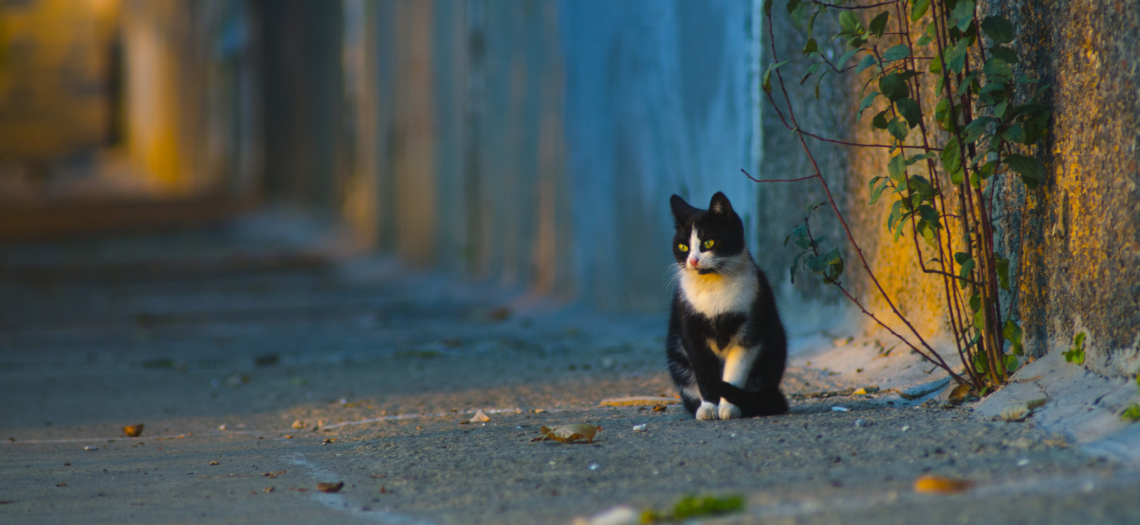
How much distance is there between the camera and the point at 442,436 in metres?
3.68

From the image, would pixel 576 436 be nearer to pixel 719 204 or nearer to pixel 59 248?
pixel 719 204

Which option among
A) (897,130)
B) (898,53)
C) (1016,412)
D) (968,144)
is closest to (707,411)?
(1016,412)

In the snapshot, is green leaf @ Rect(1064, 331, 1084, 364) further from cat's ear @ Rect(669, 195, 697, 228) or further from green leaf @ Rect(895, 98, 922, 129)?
cat's ear @ Rect(669, 195, 697, 228)

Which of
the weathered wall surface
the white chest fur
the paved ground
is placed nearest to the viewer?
the paved ground

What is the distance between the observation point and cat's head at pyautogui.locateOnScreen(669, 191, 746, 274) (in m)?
3.63

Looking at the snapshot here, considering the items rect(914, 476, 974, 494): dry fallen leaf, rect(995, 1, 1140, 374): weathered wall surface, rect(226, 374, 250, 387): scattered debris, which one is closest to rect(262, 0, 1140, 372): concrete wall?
rect(995, 1, 1140, 374): weathered wall surface

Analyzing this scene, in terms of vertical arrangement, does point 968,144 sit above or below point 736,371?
above

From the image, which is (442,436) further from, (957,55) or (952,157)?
(957,55)

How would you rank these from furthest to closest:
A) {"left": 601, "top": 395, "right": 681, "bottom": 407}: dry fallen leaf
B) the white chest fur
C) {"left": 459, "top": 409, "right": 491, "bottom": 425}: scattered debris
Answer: {"left": 601, "top": 395, "right": 681, "bottom": 407}: dry fallen leaf < {"left": 459, "top": 409, "right": 491, "bottom": 425}: scattered debris < the white chest fur

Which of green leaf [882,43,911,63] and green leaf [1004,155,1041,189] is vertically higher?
green leaf [882,43,911,63]

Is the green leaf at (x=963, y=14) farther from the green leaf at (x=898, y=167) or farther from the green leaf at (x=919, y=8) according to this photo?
the green leaf at (x=898, y=167)

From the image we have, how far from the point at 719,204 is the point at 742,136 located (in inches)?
77.5

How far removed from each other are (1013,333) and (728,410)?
93 cm

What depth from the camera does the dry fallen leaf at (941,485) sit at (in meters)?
2.51
